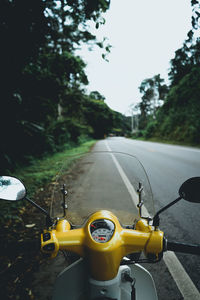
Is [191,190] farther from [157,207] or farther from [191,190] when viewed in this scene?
[157,207]

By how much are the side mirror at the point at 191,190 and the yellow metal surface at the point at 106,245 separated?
29 centimetres

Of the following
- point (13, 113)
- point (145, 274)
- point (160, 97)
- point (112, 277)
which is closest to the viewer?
point (112, 277)

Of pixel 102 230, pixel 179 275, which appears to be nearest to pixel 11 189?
pixel 102 230

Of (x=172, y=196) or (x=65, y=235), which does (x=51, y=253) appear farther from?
(x=172, y=196)

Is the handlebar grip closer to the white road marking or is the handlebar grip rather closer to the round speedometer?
the round speedometer

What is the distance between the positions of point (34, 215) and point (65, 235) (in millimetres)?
3086

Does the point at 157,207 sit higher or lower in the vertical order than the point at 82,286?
lower

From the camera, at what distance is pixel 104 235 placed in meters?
0.99

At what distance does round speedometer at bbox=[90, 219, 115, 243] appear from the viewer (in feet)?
3.18

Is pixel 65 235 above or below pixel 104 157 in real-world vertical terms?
below

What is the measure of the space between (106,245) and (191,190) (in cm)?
62

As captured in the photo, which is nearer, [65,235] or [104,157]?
[65,235]

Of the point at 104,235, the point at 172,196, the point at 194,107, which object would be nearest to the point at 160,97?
the point at 194,107

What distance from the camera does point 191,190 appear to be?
→ 1.09 meters
